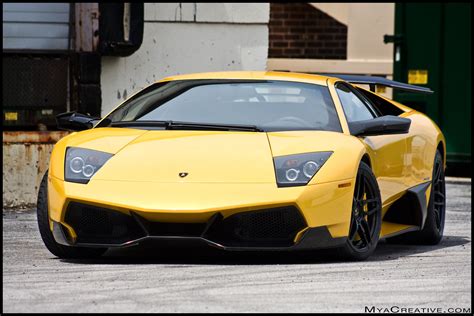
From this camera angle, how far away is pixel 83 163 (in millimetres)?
7660

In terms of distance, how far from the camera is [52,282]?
22.1 ft

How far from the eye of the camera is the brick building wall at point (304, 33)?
19.4 m

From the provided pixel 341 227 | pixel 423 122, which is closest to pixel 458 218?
pixel 423 122

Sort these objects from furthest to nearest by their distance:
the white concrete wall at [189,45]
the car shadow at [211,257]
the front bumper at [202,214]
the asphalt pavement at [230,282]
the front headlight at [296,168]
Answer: the white concrete wall at [189,45] → the car shadow at [211,257] → the front headlight at [296,168] → the front bumper at [202,214] → the asphalt pavement at [230,282]

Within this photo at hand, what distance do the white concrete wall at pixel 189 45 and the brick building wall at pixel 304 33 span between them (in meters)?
5.82

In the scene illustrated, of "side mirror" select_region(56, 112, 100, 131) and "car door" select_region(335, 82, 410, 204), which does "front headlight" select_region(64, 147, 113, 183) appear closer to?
"side mirror" select_region(56, 112, 100, 131)

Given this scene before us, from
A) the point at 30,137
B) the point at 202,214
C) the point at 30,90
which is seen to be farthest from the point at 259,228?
the point at 30,90

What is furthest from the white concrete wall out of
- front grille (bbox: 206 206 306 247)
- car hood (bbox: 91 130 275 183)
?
front grille (bbox: 206 206 306 247)

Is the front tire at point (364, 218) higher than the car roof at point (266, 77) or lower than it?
lower

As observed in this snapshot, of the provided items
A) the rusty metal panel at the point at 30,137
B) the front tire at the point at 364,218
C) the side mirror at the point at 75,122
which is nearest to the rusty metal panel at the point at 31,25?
the rusty metal panel at the point at 30,137

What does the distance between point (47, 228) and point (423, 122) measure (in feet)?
10.9

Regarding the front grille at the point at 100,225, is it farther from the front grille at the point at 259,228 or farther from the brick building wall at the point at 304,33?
the brick building wall at the point at 304,33

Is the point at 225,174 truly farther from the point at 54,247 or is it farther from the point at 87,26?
the point at 87,26

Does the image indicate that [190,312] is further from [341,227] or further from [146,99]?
[146,99]
